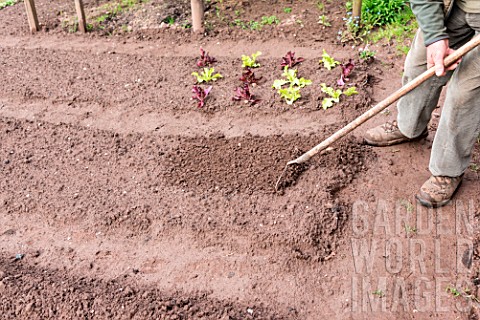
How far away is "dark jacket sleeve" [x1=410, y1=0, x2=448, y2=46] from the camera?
2807 mm

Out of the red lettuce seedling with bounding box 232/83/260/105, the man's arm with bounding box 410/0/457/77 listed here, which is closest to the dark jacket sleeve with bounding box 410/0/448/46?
the man's arm with bounding box 410/0/457/77

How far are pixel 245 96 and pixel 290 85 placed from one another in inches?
18.3

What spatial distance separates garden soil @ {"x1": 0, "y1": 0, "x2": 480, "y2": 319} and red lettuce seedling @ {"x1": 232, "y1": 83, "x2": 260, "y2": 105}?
5cm

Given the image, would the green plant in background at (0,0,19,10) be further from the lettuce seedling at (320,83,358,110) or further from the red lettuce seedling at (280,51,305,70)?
the lettuce seedling at (320,83,358,110)

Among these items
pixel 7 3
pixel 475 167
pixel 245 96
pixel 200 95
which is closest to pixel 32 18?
pixel 7 3

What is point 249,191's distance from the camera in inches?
137

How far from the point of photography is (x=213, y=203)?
342cm

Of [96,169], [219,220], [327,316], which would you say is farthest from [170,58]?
[327,316]

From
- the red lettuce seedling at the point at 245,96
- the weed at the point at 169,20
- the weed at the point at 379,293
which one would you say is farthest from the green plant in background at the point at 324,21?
the weed at the point at 379,293

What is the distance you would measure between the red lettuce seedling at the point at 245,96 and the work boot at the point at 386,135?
1.14 m

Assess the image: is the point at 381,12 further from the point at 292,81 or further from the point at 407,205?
the point at 407,205

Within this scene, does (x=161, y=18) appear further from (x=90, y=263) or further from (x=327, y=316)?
(x=327, y=316)

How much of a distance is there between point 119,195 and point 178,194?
17.6 inches

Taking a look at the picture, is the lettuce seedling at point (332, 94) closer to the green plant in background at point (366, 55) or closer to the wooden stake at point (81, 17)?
the green plant in background at point (366, 55)
